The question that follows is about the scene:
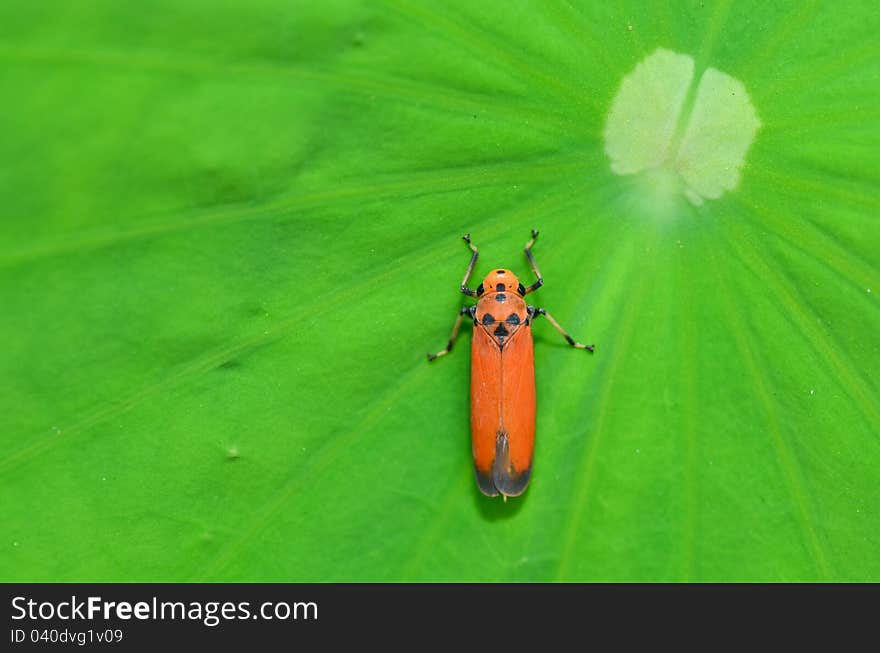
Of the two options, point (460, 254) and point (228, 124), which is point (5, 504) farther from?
point (460, 254)

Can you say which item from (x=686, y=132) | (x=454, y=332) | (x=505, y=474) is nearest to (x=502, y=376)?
(x=454, y=332)

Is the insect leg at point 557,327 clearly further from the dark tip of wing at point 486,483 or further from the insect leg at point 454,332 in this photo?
the dark tip of wing at point 486,483

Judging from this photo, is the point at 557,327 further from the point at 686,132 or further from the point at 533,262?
the point at 686,132


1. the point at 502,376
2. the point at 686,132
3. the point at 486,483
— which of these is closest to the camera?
the point at 686,132

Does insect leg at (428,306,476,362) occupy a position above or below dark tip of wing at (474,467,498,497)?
above

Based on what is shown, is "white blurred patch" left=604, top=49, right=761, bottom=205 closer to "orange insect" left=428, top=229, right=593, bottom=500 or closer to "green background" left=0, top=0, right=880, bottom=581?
"green background" left=0, top=0, right=880, bottom=581

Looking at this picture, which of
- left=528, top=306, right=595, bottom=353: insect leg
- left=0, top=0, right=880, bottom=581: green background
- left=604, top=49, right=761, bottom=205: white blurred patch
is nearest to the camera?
left=0, top=0, right=880, bottom=581: green background

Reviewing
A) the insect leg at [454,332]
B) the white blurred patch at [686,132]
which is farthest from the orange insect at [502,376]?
the white blurred patch at [686,132]

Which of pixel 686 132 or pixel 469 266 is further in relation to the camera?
pixel 469 266

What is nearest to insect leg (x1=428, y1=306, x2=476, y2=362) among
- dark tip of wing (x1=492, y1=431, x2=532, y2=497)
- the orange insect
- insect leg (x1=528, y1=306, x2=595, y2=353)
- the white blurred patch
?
the orange insect
